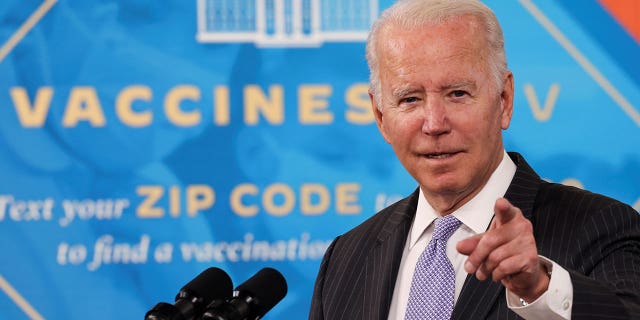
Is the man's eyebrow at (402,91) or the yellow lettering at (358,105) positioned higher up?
the man's eyebrow at (402,91)

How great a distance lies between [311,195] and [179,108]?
0.67 meters

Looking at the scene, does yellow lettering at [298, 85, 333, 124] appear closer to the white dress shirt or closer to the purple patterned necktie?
the white dress shirt

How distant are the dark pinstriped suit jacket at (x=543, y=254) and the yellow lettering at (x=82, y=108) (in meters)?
1.54

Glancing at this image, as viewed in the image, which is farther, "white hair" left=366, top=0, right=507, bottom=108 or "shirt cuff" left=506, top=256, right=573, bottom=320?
"white hair" left=366, top=0, right=507, bottom=108

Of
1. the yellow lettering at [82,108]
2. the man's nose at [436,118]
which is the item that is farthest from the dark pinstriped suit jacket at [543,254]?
the yellow lettering at [82,108]

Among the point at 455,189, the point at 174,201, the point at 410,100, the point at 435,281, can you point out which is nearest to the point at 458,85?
the point at 410,100

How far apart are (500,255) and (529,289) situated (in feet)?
0.56

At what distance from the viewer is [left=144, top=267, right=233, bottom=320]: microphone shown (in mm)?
1768

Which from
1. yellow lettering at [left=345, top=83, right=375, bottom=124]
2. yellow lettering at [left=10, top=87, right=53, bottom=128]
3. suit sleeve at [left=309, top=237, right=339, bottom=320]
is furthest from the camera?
yellow lettering at [left=345, top=83, right=375, bottom=124]

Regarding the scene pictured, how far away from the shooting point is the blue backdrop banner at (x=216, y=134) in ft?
12.4

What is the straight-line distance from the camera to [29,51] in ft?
12.4

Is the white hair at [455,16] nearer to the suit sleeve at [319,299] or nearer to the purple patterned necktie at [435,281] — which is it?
the purple patterned necktie at [435,281]

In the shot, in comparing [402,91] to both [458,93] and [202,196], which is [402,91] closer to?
[458,93]

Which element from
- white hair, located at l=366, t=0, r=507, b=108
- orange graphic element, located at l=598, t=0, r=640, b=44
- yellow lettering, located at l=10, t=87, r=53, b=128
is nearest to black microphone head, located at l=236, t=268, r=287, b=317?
white hair, located at l=366, t=0, r=507, b=108
